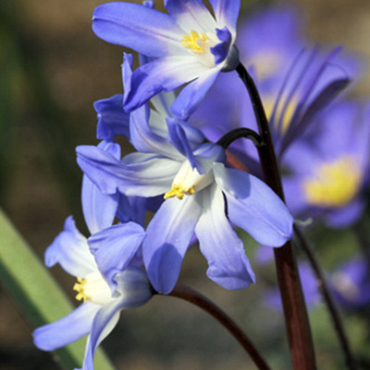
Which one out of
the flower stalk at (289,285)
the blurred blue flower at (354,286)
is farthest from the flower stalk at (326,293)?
the blurred blue flower at (354,286)

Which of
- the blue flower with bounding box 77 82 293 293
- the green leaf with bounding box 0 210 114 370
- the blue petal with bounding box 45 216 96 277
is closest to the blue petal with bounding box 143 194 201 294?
the blue flower with bounding box 77 82 293 293

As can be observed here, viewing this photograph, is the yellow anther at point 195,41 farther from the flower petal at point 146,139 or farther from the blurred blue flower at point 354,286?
the blurred blue flower at point 354,286

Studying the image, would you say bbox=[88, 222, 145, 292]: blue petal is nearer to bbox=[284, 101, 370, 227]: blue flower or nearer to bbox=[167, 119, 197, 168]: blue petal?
bbox=[167, 119, 197, 168]: blue petal

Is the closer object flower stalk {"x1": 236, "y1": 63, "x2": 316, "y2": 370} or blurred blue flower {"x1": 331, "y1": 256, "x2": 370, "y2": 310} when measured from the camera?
flower stalk {"x1": 236, "y1": 63, "x2": 316, "y2": 370}

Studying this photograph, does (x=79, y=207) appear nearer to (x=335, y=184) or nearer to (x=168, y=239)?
(x=335, y=184)

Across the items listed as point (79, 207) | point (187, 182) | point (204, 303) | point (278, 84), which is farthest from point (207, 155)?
point (79, 207)
